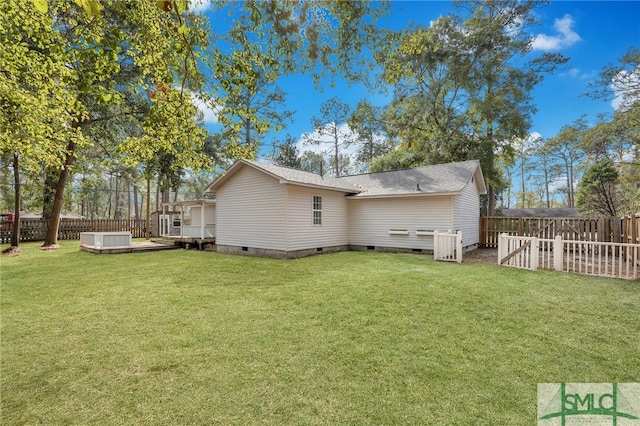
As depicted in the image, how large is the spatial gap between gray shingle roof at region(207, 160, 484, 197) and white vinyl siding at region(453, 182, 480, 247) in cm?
67

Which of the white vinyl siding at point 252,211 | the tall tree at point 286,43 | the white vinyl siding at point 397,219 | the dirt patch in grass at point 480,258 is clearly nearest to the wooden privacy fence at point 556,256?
the dirt patch in grass at point 480,258

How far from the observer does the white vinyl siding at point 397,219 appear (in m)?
11.2

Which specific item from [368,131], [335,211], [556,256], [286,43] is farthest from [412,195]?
[368,131]

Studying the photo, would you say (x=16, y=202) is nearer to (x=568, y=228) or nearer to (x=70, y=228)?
(x=70, y=228)

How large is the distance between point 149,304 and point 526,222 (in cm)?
1490

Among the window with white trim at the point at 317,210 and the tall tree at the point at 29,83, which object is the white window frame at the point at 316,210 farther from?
the tall tree at the point at 29,83

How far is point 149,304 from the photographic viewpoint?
4973 mm

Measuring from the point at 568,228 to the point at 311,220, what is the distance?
35.0 feet

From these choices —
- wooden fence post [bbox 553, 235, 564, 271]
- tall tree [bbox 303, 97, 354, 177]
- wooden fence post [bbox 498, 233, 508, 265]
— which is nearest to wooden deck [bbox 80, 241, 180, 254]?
wooden fence post [bbox 498, 233, 508, 265]

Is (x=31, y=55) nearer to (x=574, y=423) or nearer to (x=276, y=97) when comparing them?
(x=574, y=423)

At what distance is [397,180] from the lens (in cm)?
1341

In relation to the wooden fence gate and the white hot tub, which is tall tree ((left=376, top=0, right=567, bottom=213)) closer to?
the wooden fence gate

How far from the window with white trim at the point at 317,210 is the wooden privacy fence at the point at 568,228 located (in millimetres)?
7026

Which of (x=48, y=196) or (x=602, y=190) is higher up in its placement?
(x=602, y=190)
